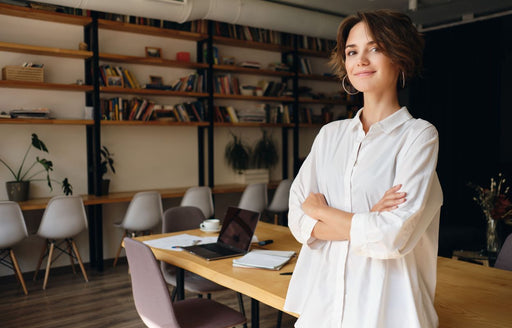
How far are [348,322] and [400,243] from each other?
10.0 inches

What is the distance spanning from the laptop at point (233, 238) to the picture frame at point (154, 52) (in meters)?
3.60

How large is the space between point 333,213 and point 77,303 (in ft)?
11.6

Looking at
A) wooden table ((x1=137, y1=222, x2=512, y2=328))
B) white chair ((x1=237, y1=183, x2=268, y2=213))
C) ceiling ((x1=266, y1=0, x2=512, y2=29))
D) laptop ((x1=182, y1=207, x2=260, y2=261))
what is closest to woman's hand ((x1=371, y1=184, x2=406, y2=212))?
wooden table ((x1=137, y1=222, x2=512, y2=328))

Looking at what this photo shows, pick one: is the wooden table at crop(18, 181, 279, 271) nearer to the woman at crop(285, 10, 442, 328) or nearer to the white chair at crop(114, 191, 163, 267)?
the white chair at crop(114, 191, 163, 267)

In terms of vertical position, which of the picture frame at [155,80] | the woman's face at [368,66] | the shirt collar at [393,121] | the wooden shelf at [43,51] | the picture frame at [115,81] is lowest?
the shirt collar at [393,121]

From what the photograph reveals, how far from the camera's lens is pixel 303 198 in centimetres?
144

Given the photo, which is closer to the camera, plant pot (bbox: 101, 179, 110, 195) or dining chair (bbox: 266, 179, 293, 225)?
plant pot (bbox: 101, 179, 110, 195)

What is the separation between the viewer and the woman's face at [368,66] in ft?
4.09

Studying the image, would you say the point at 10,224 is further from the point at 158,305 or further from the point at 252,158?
the point at 252,158

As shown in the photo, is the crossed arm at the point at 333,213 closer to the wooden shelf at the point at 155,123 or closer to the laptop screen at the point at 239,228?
the laptop screen at the point at 239,228

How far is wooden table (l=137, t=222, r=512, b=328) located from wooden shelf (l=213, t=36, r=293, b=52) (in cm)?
411

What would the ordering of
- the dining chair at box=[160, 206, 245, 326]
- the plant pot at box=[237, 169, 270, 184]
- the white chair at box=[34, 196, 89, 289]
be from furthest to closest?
the plant pot at box=[237, 169, 270, 184]
the white chair at box=[34, 196, 89, 289]
the dining chair at box=[160, 206, 245, 326]

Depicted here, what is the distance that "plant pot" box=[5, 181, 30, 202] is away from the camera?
4.76m

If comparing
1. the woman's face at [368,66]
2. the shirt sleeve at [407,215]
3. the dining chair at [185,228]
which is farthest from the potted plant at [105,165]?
the shirt sleeve at [407,215]
